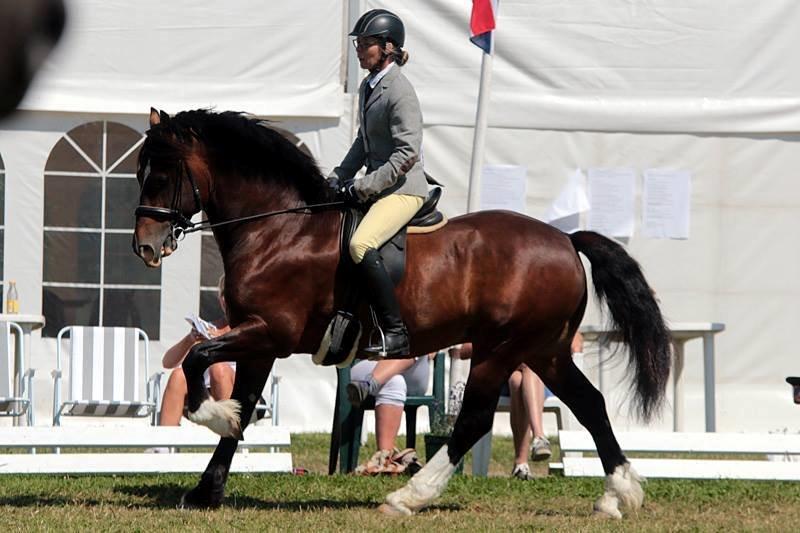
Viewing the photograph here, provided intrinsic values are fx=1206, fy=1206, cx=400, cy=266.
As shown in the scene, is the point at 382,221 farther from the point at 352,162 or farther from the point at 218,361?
the point at 218,361

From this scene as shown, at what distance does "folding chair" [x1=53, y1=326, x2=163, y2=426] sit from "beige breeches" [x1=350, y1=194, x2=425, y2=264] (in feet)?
12.5

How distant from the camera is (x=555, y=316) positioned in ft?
19.5

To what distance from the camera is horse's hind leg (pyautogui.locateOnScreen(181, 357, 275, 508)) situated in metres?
5.94

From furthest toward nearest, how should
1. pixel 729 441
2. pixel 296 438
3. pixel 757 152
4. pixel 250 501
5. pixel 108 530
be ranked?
pixel 757 152
pixel 296 438
pixel 729 441
pixel 250 501
pixel 108 530

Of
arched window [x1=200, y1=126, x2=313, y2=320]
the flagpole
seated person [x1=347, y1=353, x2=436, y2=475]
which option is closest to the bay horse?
seated person [x1=347, y1=353, x2=436, y2=475]

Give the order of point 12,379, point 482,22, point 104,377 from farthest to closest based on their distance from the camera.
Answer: point 482,22, point 104,377, point 12,379

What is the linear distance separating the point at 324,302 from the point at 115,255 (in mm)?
5503

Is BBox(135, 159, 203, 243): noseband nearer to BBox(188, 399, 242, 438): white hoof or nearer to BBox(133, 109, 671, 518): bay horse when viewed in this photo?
BBox(133, 109, 671, 518): bay horse

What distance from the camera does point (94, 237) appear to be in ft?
35.9

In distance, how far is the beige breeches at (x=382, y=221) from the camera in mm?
5730

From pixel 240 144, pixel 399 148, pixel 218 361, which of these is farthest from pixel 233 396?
pixel 399 148

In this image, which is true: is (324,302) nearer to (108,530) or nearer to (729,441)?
(108,530)

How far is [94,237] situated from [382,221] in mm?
5811

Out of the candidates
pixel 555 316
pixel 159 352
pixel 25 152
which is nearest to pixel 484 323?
pixel 555 316
